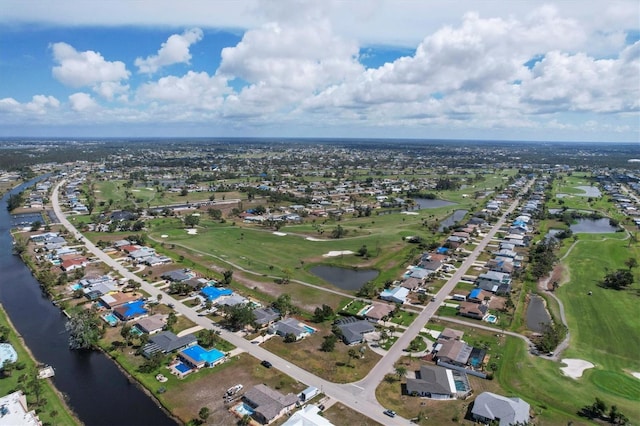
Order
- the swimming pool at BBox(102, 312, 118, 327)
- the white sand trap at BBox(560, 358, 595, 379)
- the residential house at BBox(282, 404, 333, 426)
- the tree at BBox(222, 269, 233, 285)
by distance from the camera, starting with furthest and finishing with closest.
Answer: the tree at BBox(222, 269, 233, 285)
the swimming pool at BBox(102, 312, 118, 327)
the white sand trap at BBox(560, 358, 595, 379)
the residential house at BBox(282, 404, 333, 426)

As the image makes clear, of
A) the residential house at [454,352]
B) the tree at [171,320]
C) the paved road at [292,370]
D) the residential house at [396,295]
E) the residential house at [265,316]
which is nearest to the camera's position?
the paved road at [292,370]

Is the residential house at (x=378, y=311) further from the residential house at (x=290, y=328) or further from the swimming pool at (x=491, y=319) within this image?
the swimming pool at (x=491, y=319)

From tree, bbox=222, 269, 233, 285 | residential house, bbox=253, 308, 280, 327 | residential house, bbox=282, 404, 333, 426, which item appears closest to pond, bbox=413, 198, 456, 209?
tree, bbox=222, 269, 233, 285

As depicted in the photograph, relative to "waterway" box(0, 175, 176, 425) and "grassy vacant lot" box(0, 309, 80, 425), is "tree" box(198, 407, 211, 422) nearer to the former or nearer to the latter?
"waterway" box(0, 175, 176, 425)

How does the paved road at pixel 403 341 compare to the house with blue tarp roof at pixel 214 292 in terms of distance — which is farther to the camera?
the house with blue tarp roof at pixel 214 292

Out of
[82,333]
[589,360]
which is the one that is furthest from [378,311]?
[82,333]

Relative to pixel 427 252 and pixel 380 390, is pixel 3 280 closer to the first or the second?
pixel 380 390

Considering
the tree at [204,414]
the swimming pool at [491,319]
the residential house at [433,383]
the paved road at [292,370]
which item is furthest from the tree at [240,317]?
the swimming pool at [491,319]
